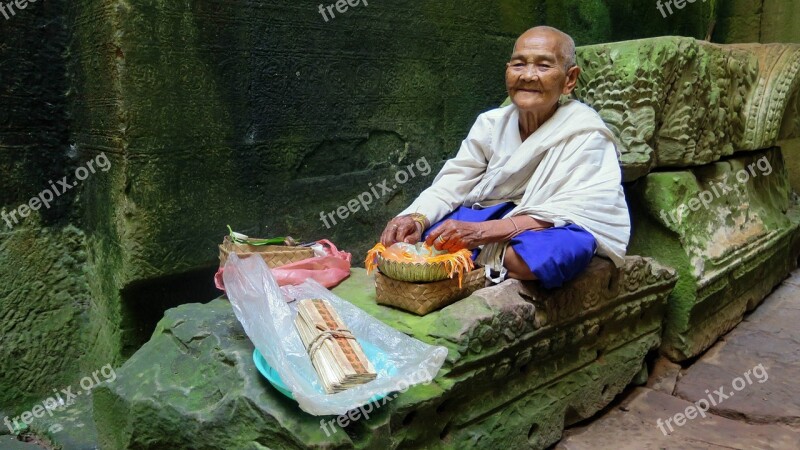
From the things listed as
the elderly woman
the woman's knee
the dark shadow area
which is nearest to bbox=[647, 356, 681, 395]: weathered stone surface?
the elderly woman

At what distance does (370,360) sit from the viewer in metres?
1.87

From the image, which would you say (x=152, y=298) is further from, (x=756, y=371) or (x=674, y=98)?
(x=756, y=371)

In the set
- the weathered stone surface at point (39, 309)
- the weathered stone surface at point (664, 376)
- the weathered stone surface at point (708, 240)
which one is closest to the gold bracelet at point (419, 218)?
the weathered stone surface at point (708, 240)

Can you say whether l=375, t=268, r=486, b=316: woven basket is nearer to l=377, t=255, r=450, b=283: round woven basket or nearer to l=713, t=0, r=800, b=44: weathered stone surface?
l=377, t=255, r=450, b=283: round woven basket

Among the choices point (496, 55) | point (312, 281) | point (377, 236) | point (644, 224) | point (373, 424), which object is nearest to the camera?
point (373, 424)

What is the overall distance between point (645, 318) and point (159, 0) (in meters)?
2.53

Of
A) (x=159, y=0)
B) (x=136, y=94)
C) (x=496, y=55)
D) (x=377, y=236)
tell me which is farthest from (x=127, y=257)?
(x=496, y=55)

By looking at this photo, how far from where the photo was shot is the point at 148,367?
2.19 m

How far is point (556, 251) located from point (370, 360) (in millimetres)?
754

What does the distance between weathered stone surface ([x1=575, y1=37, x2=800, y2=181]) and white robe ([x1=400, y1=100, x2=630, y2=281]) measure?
1.39ft

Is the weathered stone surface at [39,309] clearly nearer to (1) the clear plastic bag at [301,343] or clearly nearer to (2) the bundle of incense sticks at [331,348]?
(1) the clear plastic bag at [301,343]

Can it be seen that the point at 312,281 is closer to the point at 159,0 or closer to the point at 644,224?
the point at 159,0

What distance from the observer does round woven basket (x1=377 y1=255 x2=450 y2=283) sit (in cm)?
204

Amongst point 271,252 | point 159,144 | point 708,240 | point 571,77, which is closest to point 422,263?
point 271,252
